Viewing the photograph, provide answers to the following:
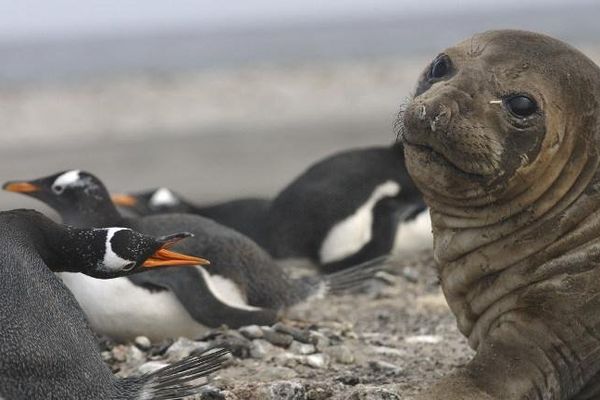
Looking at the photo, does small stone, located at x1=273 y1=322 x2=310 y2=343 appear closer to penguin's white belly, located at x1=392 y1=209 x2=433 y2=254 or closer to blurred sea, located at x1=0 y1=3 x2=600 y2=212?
penguin's white belly, located at x1=392 y1=209 x2=433 y2=254

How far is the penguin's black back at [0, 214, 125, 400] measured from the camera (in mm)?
4770

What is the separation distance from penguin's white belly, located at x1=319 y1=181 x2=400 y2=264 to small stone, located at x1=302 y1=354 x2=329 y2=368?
3593 mm

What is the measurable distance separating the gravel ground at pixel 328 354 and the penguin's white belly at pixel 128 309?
112mm

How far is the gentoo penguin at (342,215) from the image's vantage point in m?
10.2

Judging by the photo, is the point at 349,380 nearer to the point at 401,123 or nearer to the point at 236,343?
the point at 236,343

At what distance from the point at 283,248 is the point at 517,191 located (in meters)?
4.98

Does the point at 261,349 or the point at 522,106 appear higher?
the point at 522,106

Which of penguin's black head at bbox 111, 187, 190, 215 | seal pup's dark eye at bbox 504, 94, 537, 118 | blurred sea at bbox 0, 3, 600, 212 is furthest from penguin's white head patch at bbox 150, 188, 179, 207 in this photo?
seal pup's dark eye at bbox 504, 94, 537, 118

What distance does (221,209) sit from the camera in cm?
1081

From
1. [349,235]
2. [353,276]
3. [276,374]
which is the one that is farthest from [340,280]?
[276,374]

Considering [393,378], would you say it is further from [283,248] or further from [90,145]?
[90,145]

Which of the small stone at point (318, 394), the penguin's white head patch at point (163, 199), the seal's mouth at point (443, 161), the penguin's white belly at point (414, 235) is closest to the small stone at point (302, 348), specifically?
the small stone at point (318, 394)

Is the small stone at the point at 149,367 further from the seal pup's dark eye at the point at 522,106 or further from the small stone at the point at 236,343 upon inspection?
the seal pup's dark eye at the point at 522,106

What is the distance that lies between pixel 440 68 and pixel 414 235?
480 cm
